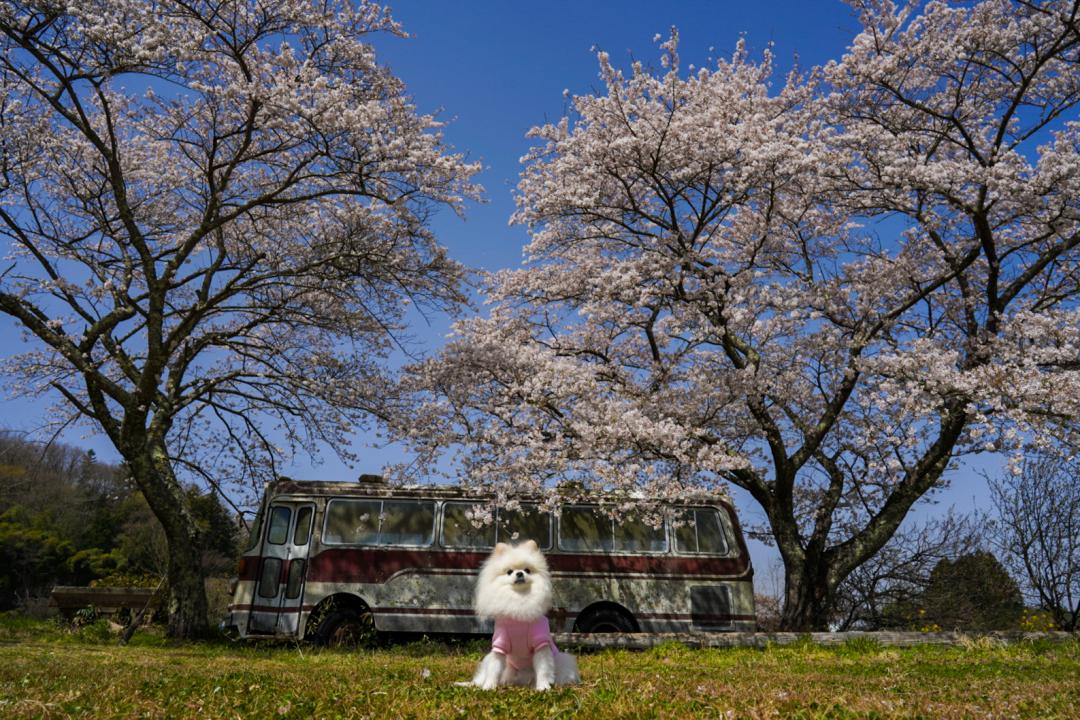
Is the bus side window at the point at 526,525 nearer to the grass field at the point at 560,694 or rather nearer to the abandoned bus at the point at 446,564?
the abandoned bus at the point at 446,564

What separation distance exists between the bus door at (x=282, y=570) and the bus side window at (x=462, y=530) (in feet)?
7.96

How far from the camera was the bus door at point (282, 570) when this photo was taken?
14.0 m

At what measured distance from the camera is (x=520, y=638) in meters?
6.26

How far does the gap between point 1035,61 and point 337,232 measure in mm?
13513

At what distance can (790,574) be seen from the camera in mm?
15828

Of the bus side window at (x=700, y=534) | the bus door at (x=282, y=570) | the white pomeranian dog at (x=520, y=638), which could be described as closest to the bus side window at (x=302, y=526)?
the bus door at (x=282, y=570)

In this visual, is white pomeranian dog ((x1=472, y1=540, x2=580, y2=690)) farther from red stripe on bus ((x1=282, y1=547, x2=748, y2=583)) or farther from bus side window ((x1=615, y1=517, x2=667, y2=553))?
bus side window ((x1=615, y1=517, x2=667, y2=553))

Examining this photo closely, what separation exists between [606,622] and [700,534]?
92.4 inches

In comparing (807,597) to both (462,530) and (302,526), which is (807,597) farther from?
(302,526)

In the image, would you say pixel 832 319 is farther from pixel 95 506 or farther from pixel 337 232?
pixel 95 506

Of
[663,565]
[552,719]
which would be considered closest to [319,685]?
[552,719]

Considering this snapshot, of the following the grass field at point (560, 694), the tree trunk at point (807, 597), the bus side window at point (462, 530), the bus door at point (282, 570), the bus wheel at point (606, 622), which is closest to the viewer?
the grass field at point (560, 694)

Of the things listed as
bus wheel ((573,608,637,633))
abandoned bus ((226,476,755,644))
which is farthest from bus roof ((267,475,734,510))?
bus wheel ((573,608,637,633))

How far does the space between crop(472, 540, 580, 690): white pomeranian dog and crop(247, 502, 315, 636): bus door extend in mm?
8757
